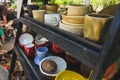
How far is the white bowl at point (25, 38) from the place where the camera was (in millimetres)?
1198

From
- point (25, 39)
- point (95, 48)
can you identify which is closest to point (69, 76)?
point (95, 48)

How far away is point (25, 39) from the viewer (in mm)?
1208

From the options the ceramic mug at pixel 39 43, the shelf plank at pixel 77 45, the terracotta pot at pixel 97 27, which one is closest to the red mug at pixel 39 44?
the ceramic mug at pixel 39 43

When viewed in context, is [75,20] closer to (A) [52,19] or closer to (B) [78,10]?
(B) [78,10]

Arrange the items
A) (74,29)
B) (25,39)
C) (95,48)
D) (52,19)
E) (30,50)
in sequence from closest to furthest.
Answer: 1. (95,48)
2. (74,29)
3. (52,19)
4. (30,50)
5. (25,39)

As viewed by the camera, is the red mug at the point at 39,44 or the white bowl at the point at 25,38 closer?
the red mug at the point at 39,44

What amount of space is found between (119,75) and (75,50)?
282 millimetres

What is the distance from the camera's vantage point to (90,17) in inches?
23.2

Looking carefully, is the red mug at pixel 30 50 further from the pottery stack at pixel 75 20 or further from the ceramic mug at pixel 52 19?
the pottery stack at pixel 75 20

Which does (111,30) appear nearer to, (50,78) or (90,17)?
(90,17)

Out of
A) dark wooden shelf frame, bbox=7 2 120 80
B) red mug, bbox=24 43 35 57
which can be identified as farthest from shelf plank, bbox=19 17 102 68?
red mug, bbox=24 43 35 57

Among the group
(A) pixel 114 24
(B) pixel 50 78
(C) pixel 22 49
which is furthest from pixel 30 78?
(A) pixel 114 24

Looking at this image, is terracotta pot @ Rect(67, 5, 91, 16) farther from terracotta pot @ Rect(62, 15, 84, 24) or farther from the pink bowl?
the pink bowl

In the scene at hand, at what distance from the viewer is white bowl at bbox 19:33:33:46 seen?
120cm
